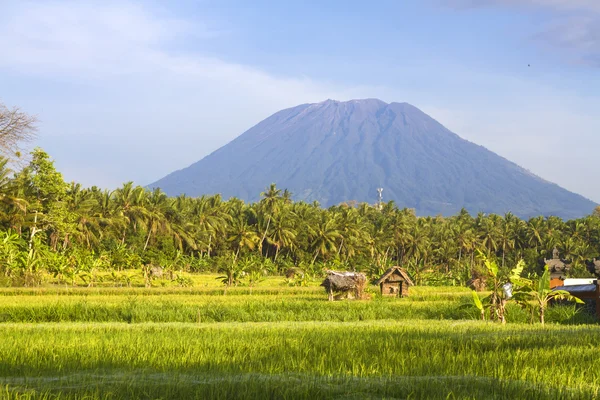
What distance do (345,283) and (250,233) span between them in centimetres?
4264

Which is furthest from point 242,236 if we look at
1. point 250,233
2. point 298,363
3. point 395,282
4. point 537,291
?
point 298,363

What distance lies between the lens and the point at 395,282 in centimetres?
3183

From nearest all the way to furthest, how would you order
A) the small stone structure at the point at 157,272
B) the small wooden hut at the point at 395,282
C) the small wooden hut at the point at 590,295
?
1. the small wooden hut at the point at 590,295
2. the small wooden hut at the point at 395,282
3. the small stone structure at the point at 157,272

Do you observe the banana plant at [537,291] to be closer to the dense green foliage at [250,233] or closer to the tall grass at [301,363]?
the tall grass at [301,363]

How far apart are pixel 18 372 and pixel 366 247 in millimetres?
70945

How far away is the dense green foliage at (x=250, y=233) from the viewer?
47375mm

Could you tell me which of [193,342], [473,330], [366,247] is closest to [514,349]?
[473,330]

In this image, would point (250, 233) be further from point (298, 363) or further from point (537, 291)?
point (298, 363)

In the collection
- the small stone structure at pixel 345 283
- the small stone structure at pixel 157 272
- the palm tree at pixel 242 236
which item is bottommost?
the small stone structure at pixel 157 272

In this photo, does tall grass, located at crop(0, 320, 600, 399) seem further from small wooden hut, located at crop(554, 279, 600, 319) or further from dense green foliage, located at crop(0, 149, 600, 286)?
dense green foliage, located at crop(0, 149, 600, 286)

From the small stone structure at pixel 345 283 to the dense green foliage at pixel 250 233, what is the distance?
504 inches

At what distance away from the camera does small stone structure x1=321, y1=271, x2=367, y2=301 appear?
Answer: 91.2 feet

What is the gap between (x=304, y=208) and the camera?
79875mm

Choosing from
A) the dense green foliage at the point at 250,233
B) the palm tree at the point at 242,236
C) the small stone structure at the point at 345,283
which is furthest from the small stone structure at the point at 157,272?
the small stone structure at the point at 345,283
